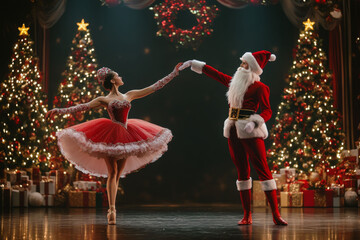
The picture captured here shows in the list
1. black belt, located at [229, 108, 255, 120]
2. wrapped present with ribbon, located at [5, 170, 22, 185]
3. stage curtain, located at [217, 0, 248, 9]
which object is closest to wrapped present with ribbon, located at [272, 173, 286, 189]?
stage curtain, located at [217, 0, 248, 9]

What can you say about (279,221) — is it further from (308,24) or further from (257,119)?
(308,24)

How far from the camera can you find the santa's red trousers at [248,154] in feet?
17.4

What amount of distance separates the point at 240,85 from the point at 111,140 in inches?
57.8

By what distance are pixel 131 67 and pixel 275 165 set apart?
359cm

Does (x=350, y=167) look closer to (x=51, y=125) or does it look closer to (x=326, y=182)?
(x=326, y=182)

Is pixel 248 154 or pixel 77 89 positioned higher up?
pixel 77 89

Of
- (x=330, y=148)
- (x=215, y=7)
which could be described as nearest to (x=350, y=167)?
(x=330, y=148)

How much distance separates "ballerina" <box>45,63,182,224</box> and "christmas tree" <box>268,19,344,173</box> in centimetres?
425

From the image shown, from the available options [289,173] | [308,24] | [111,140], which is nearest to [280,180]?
[289,173]

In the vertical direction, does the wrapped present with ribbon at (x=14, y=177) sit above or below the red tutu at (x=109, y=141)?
below

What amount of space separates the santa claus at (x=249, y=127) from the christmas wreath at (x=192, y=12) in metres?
5.09

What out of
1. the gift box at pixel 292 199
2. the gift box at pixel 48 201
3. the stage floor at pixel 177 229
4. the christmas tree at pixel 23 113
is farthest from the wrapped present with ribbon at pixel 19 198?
the gift box at pixel 292 199

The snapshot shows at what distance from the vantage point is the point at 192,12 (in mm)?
10547

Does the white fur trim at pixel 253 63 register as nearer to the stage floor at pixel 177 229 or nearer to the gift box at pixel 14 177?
the stage floor at pixel 177 229
